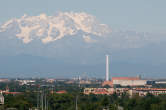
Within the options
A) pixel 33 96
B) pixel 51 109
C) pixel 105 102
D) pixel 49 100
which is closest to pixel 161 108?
pixel 105 102

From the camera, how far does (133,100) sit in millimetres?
97938

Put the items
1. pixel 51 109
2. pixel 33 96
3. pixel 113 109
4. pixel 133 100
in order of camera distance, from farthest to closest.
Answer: pixel 33 96 < pixel 133 100 < pixel 51 109 < pixel 113 109

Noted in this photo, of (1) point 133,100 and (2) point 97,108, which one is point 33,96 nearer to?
(1) point 133,100

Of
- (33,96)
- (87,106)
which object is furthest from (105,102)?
(33,96)

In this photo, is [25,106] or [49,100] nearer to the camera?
[25,106]

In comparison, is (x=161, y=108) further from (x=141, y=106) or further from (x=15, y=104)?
(x=15, y=104)

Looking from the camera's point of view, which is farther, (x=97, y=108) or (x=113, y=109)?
(x=97, y=108)

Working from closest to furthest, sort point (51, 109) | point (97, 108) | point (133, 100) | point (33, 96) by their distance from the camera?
1. point (97, 108)
2. point (51, 109)
3. point (133, 100)
4. point (33, 96)

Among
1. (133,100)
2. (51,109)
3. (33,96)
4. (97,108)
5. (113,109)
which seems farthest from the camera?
(33,96)

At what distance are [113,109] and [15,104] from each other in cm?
1472

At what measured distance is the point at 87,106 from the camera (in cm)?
8450

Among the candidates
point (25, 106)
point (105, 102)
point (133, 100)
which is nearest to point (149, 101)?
point (133, 100)

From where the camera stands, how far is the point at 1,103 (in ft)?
277

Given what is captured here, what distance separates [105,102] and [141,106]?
666 cm
